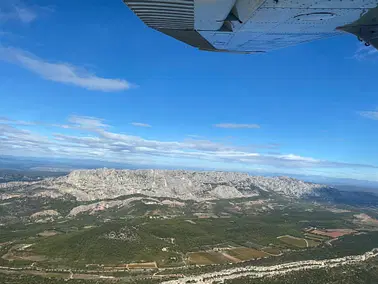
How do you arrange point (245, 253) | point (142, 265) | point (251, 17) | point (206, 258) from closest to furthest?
point (251, 17), point (142, 265), point (206, 258), point (245, 253)

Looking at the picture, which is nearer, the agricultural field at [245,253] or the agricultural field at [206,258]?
the agricultural field at [206,258]

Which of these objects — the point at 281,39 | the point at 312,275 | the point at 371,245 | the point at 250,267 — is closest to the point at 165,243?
the point at 250,267

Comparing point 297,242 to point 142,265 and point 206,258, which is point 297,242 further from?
point 142,265

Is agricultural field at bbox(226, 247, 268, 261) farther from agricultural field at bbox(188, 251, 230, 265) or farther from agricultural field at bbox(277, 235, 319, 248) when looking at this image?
agricultural field at bbox(277, 235, 319, 248)

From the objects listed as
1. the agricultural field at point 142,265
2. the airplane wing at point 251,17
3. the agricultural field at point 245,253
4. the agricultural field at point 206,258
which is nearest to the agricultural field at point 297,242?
the agricultural field at point 245,253

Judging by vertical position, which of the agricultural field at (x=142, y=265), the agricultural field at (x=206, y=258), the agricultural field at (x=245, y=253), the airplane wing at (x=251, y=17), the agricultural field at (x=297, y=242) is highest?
the airplane wing at (x=251, y=17)

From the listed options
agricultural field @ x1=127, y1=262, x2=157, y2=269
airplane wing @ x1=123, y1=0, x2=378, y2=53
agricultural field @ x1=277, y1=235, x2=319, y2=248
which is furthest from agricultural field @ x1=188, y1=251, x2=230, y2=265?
airplane wing @ x1=123, y1=0, x2=378, y2=53

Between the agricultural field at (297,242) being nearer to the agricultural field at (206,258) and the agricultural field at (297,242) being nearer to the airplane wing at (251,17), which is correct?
the agricultural field at (206,258)

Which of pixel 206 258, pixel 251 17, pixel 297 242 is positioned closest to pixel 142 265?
pixel 206 258
